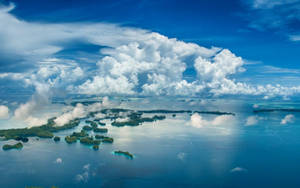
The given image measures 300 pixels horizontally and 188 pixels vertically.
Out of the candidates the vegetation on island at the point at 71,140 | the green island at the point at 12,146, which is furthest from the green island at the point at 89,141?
the green island at the point at 12,146

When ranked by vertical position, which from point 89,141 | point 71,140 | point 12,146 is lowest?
point 12,146

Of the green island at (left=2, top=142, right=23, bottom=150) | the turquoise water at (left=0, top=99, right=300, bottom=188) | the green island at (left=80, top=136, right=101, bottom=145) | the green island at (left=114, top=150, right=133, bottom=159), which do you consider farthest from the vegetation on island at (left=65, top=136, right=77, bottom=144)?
the green island at (left=114, top=150, right=133, bottom=159)

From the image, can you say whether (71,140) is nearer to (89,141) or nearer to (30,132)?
(89,141)

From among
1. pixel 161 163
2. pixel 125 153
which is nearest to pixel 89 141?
pixel 125 153

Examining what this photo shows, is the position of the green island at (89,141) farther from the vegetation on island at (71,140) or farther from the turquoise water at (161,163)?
the vegetation on island at (71,140)

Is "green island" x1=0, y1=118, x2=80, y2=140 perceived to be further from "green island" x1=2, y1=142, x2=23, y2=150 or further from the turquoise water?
"green island" x1=2, y1=142, x2=23, y2=150

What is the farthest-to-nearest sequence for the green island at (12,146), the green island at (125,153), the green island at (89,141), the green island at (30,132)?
the green island at (30,132), the green island at (89,141), the green island at (12,146), the green island at (125,153)

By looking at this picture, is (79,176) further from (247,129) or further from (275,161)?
(247,129)

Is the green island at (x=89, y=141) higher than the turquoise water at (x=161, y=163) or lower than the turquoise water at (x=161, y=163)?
higher

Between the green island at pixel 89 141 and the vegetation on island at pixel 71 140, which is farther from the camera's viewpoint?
the vegetation on island at pixel 71 140
